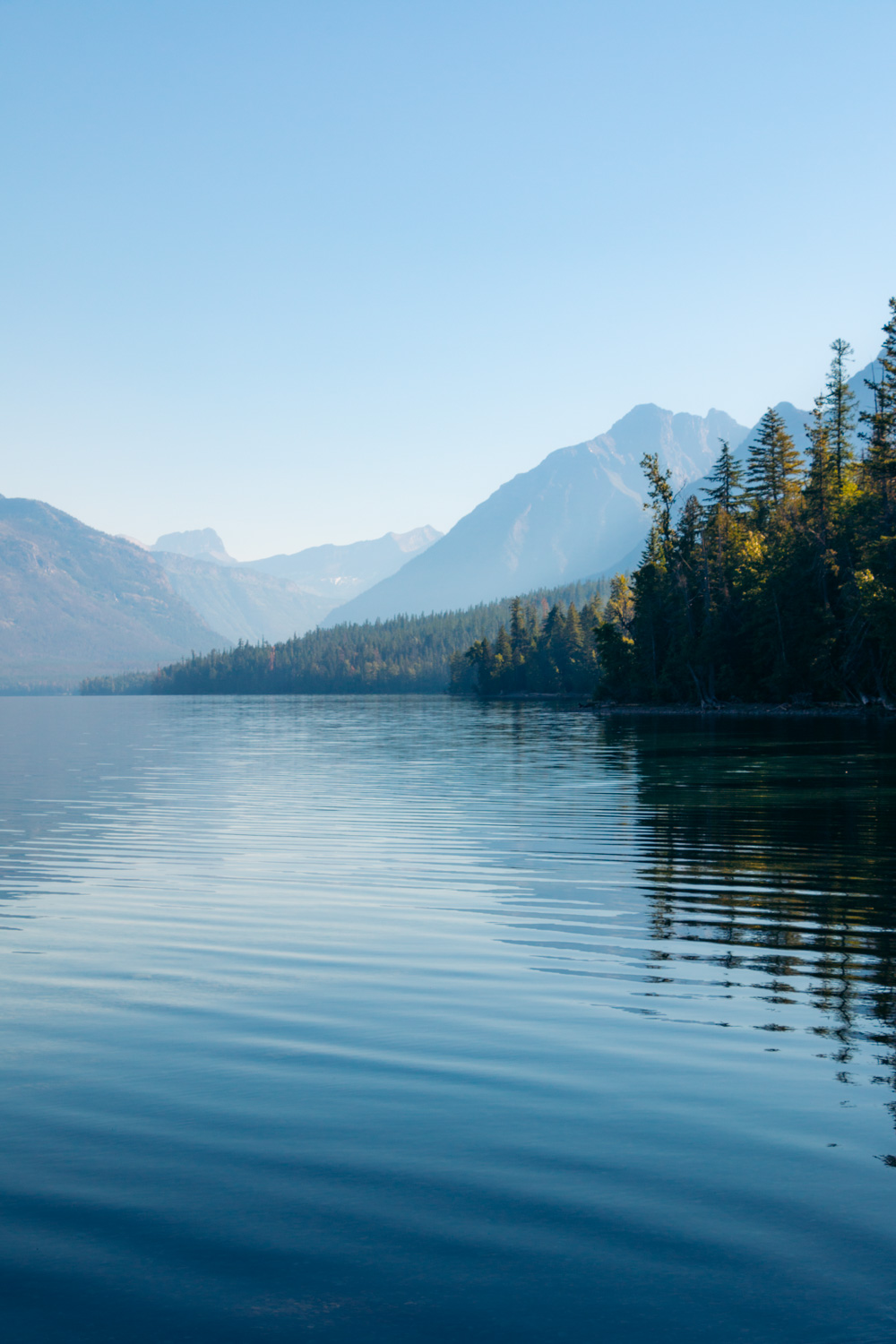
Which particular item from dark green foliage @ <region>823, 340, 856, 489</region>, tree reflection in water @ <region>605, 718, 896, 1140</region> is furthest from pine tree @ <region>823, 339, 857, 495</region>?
tree reflection in water @ <region>605, 718, 896, 1140</region>

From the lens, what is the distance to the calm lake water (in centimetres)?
535

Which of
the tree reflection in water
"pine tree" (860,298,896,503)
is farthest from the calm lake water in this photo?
"pine tree" (860,298,896,503)

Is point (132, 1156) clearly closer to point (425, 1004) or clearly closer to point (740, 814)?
point (425, 1004)

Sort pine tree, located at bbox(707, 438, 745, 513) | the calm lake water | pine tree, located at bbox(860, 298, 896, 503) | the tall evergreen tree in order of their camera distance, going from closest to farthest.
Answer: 1. the calm lake water
2. pine tree, located at bbox(860, 298, 896, 503)
3. the tall evergreen tree
4. pine tree, located at bbox(707, 438, 745, 513)

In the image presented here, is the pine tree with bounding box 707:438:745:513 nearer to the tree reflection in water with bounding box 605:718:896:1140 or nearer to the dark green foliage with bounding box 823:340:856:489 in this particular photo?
the dark green foliage with bounding box 823:340:856:489

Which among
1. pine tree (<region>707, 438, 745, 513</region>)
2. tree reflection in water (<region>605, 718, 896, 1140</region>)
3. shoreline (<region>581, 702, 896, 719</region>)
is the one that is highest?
pine tree (<region>707, 438, 745, 513</region>)

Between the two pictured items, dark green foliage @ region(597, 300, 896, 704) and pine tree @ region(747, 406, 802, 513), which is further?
pine tree @ region(747, 406, 802, 513)

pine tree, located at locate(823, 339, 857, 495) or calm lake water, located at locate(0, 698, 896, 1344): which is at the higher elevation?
pine tree, located at locate(823, 339, 857, 495)

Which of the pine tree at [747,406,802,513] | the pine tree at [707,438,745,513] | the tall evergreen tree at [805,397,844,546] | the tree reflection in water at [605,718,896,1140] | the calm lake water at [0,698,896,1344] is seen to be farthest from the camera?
the pine tree at [747,406,802,513]

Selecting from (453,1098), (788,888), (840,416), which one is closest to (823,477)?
(840,416)

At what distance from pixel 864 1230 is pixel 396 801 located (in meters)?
29.7

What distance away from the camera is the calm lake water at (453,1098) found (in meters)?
5.35

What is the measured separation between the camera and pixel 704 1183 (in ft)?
21.4

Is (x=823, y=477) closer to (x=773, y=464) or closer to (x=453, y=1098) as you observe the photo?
(x=773, y=464)
